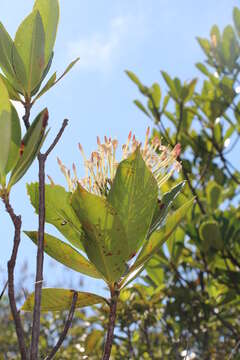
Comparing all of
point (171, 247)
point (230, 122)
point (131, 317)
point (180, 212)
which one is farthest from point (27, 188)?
point (230, 122)

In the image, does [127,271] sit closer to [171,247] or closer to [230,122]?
[171,247]

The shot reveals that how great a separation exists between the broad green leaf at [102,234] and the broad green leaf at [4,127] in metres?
0.10

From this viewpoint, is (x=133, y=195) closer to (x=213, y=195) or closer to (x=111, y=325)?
(x=111, y=325)

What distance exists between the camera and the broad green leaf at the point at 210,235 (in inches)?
93.4

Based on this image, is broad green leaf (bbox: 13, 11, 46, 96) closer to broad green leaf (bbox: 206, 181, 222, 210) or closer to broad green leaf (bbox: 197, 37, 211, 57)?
broad green leaf (bbox: 206, 181, 222, 210)

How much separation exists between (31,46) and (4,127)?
0.16 m

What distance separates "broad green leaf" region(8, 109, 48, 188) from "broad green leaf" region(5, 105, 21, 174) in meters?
0.02

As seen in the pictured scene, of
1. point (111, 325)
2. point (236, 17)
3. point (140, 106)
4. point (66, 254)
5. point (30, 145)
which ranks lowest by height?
point (111, 325)

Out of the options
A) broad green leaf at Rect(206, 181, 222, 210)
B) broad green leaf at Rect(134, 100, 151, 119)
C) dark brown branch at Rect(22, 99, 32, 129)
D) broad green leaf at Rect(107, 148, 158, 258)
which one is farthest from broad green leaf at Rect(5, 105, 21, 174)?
broad green leaf at Rect(134, 100, 151, 119)

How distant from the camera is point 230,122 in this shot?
3.16 metres

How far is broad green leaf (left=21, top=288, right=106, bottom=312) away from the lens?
2.51 ft

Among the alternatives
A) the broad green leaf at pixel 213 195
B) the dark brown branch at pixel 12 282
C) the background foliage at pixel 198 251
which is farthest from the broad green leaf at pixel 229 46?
the dark brown branch at pixel 12 282

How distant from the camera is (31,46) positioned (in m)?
0.79

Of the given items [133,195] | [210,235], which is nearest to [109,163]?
[133,195]
